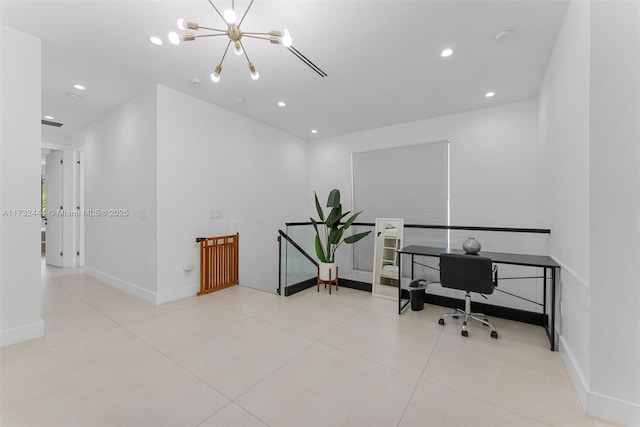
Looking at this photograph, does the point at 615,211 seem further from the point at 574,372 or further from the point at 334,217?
the point at 334,217

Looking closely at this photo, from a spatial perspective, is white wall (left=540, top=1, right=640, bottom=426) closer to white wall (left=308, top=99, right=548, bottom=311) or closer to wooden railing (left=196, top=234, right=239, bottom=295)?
white wall (left=308, top=99, right=548, bottom=311)

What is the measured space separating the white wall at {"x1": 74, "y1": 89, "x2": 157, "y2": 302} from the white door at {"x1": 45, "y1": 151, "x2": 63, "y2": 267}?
122 centimetres

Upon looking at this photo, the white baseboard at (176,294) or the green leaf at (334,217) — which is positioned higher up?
the green leaf at (334,217)

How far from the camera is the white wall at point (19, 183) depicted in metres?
2.36

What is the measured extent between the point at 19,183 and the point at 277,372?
9.86 ft

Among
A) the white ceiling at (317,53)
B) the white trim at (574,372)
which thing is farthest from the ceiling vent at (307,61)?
the white trim at (574,372)

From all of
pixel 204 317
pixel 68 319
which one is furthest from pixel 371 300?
pixel 68 319

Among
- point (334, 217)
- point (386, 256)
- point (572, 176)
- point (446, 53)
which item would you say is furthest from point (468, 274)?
point (446, 53)

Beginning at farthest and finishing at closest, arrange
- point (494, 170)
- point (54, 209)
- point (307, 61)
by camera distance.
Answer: point (54, 209) < point (494, 170) < point (307, 61)

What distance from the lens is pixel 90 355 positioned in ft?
7.25

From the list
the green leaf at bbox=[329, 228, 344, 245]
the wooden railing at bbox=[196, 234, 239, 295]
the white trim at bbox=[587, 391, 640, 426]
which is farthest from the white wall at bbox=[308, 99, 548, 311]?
the wooden railing at bbox=[196, 234, 239, 295]

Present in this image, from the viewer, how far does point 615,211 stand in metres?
1.58

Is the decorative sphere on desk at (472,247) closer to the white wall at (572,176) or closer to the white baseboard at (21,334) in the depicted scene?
the white wall at (572,176)

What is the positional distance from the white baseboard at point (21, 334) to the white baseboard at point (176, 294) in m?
1.06
